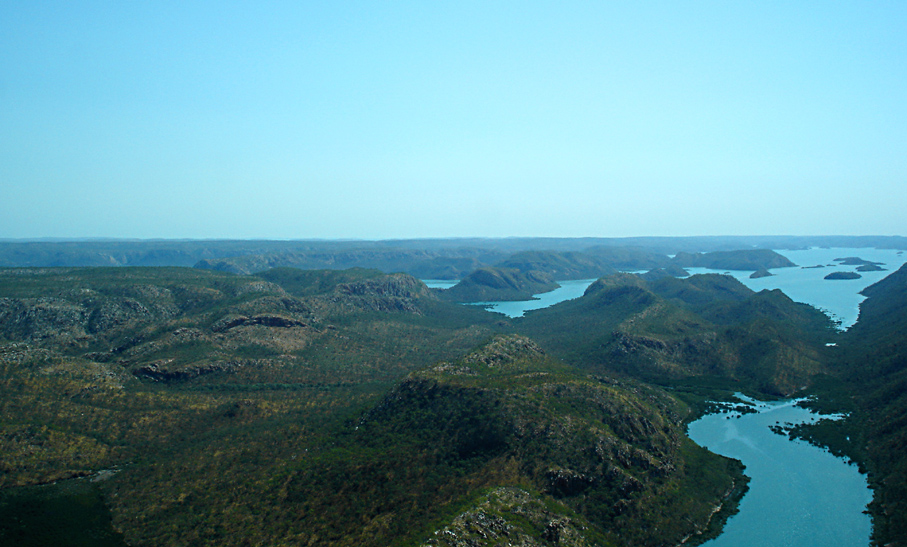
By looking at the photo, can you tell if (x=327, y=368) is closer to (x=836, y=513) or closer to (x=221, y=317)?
(x=221, y=317)

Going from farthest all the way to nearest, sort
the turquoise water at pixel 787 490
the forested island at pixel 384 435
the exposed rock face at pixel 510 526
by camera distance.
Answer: the turquoise water at pixel 787 490
the forested island at pixel 384 435
the exposed rock face at pixel 510 526

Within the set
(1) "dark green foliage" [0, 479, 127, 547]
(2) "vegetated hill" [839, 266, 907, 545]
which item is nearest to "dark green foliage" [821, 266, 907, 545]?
(2) "vegetated hill" [839, 266, 907, 545]

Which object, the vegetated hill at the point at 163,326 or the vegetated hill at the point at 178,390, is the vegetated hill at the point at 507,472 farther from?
the vegetated hill at the point at 163,326

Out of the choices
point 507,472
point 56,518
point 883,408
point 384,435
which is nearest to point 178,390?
point 56,518

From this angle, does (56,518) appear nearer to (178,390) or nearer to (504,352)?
(178,390)

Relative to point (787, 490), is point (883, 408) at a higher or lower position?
higher

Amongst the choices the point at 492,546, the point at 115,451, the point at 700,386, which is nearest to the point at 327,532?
the point at 492,546

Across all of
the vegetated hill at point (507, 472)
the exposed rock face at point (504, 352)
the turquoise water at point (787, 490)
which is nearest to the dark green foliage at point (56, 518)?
the vegetated hill at point (507, 472)
